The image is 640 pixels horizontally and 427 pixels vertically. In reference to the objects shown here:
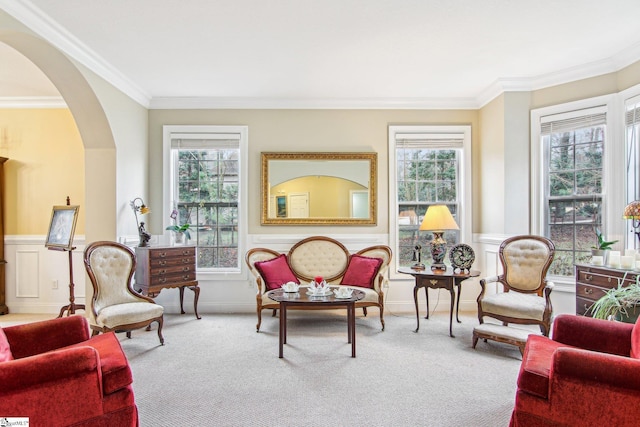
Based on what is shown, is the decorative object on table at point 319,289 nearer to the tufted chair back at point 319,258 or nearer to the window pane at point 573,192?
the tufted chair back at point 319,258

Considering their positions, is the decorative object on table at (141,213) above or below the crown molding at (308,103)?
below

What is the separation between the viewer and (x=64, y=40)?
3.29 meters

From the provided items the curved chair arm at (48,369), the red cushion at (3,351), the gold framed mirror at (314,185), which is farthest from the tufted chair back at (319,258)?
the red cushion at (3,351)

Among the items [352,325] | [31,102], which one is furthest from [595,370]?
[31,102]

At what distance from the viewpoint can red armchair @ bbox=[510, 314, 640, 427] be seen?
5.44ft

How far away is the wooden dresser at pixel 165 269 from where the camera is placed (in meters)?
4.18

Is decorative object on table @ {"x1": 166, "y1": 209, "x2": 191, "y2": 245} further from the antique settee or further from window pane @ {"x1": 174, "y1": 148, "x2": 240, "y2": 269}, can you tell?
the antique settee

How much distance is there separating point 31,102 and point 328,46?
4277 millimetres

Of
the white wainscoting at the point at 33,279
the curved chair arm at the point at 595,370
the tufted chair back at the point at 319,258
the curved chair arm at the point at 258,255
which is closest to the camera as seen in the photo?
the curved chair arm at the point at 595,370

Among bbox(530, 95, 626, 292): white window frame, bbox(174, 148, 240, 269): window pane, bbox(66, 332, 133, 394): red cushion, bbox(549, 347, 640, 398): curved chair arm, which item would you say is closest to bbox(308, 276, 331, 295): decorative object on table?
bbox(174, 148, 240, 269): window pane

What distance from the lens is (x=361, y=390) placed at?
2684 mm

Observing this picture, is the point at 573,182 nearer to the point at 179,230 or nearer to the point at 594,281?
the point at 594,281

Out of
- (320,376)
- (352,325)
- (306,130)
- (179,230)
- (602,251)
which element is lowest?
(320,376)

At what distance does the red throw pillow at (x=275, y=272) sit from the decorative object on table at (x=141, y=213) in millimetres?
1343
